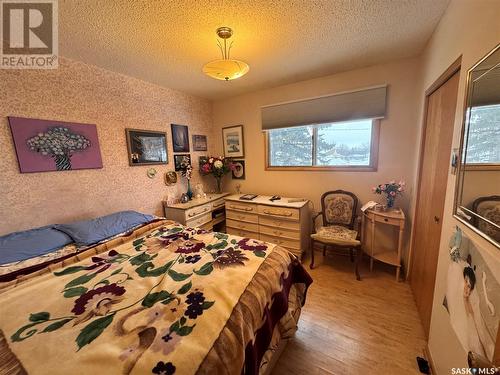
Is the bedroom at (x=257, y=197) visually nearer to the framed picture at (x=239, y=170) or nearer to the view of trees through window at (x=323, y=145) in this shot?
the view of trees through window at (x=323, y=145)

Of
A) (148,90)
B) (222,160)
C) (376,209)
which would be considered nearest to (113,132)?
(148,90)

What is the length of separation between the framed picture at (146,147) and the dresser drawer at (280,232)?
5.75 feet

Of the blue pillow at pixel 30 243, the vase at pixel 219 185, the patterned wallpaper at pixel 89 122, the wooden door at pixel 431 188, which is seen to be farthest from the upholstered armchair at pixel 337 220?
the blue pillow at pixel 30 243

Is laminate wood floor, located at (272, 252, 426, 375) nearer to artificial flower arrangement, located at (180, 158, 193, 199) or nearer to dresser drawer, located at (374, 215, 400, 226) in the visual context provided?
dresser drawer, located at (374, 215, 400, 226)

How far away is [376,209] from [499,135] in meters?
1.71

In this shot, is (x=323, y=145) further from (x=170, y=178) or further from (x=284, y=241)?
(x=170, y=178)

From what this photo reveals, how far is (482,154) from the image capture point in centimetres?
89

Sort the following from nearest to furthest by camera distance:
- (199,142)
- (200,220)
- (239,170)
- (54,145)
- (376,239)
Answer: (54,145) → (376,239) → (200,220) → (199,142) → (239,170)

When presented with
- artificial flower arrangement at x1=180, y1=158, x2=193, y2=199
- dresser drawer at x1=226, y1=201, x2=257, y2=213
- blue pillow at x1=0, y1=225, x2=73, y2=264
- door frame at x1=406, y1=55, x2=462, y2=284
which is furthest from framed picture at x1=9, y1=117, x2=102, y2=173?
door frame at x1=406, y1=55, x2=462, y2=284

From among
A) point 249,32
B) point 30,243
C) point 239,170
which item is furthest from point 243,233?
point 249,32

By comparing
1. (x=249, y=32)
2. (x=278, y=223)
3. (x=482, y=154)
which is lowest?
(x=278, y=223)

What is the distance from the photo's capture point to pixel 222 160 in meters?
3.48

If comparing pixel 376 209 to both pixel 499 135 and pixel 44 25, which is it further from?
pixel 44 25

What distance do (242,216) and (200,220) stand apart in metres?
0.63
